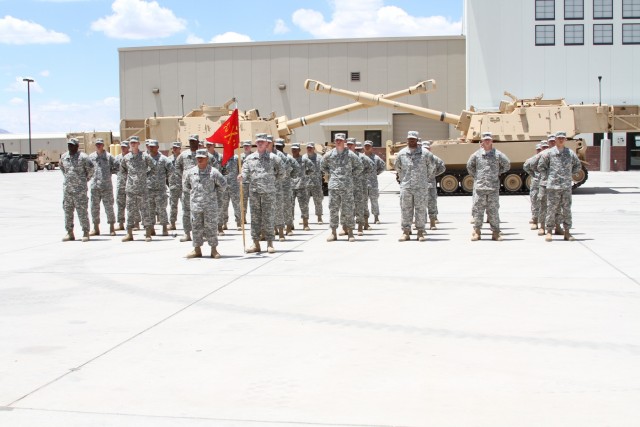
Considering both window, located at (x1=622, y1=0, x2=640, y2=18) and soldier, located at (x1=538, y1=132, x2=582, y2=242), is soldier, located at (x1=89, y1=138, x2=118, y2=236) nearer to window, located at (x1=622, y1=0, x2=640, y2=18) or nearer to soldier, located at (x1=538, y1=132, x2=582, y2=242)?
soldier, located at (x1=538, y1=132, x2=582, y2=242)

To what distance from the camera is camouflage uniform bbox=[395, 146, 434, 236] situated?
13992 millimetres

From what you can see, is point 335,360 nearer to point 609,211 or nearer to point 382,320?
point 382,320

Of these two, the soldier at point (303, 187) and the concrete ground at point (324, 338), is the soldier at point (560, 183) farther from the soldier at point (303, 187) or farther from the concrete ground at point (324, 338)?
the soldier at point (303, 187)

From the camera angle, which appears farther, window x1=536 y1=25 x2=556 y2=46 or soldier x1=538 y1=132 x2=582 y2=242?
window x1=536 y1=25 x2=556 y2=46

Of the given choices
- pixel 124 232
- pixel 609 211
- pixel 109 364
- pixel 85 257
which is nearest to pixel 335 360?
pixel 109 364

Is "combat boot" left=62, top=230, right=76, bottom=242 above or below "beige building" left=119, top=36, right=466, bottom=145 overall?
below

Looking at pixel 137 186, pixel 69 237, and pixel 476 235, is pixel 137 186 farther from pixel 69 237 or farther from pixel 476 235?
pixel 476 235

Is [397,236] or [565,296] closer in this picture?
[565,296]

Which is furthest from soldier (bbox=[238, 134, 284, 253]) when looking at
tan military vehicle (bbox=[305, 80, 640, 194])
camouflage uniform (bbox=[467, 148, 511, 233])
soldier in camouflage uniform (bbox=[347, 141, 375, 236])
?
tan military vehicle (bbox=[305, 80, 640, 194])

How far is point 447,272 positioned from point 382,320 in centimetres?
309

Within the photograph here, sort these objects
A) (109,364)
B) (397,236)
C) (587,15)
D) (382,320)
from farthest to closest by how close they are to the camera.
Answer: (587,15)
(397,236)
(382,320)
(109,364)

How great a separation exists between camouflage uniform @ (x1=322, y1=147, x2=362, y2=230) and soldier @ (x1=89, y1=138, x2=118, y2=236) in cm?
432

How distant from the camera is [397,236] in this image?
1514cm

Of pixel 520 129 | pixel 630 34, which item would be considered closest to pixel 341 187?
Answer: pixel 520 129
